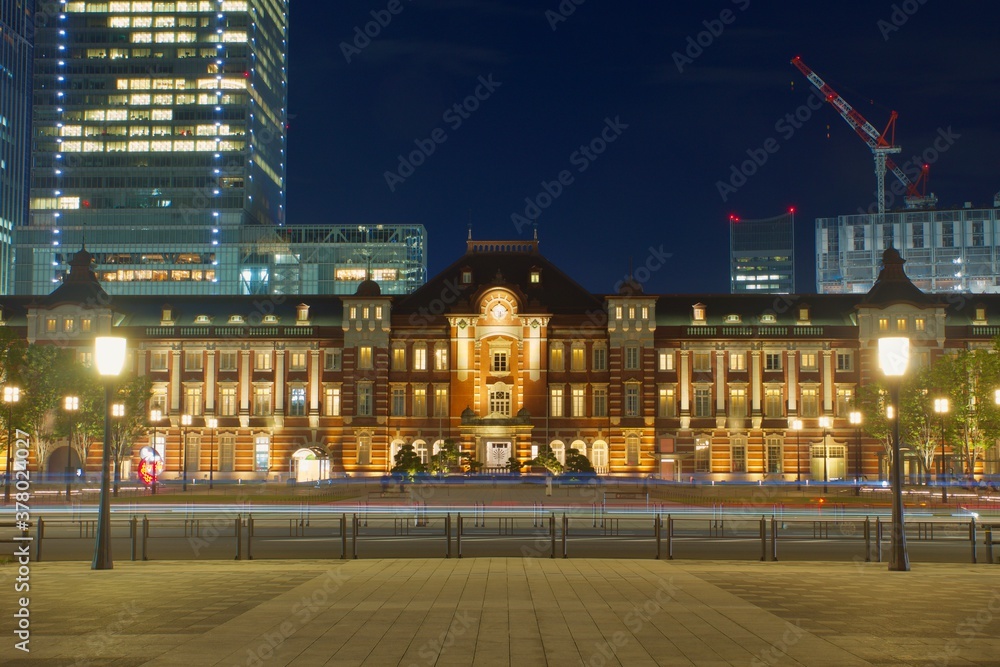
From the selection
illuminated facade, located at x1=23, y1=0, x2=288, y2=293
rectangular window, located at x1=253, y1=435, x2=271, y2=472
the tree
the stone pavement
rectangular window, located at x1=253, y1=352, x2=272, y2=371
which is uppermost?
illuminated facade, located at x1=23, y1=0, x2=288, y2=293

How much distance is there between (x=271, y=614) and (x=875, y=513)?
33.6 metres

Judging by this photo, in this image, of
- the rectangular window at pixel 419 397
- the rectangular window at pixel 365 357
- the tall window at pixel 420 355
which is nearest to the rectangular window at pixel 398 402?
the rectangular window at pixel 419 397

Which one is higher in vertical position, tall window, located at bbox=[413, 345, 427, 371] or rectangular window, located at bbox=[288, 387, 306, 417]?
tall window, located at bbox=[413, 345, 427, 371]

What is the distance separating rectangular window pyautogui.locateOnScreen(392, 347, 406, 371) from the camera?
84875 millimetres

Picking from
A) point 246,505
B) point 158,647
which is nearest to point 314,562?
point 158,647

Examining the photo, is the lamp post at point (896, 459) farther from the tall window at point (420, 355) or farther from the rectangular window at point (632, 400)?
the tall window at point (420, 355)

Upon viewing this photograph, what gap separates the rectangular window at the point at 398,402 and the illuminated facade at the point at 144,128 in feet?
296

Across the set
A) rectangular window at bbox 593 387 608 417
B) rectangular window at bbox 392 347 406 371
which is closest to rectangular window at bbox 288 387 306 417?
rectangular window at bbox 392 347 406 371

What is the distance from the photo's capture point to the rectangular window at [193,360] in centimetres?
8462

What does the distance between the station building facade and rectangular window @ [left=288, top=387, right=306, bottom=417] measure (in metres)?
0.11

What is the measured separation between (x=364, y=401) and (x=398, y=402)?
268cm

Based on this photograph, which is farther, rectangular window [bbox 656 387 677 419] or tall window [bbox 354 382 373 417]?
tall window [bbox 354 382 373 417]

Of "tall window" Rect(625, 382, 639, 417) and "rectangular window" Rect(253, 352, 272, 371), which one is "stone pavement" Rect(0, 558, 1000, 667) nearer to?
"tall window" Rect(625, 382, 639, 417)

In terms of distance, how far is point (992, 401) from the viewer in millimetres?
60281
